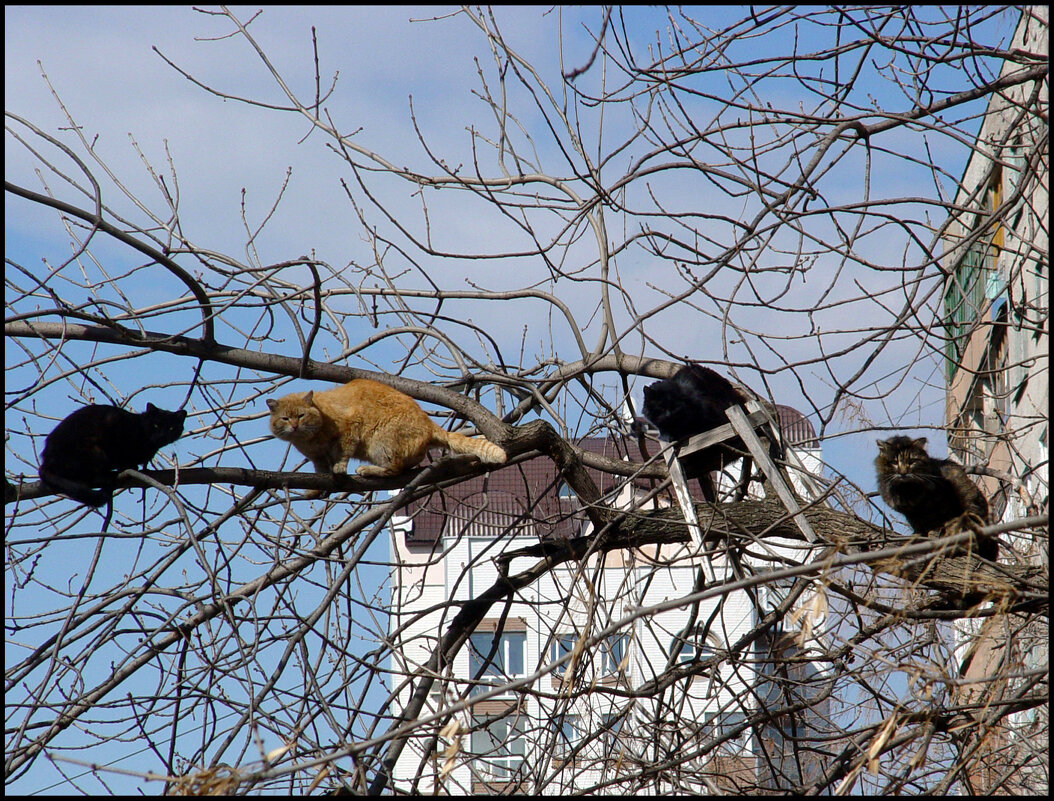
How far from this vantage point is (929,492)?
17.3 ft

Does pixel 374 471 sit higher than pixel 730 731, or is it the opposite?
pixel 374 471

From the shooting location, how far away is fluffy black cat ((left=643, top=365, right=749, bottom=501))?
537 centimetres

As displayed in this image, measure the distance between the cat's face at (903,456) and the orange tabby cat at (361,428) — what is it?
8.17 ft

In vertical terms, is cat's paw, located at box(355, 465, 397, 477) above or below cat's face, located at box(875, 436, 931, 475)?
above

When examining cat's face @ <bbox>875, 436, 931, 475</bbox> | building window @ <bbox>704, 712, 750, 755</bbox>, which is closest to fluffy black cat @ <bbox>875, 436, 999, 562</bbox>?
cat's face @ <bbox>875, 436, 931, 475</bbox>

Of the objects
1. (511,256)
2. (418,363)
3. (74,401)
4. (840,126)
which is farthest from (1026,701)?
(74,401)

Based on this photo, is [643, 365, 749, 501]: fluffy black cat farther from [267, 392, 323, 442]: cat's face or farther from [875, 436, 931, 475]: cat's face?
[267, 392, 323, 442]: cat's face

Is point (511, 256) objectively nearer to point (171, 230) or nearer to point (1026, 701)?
point (171, 230)

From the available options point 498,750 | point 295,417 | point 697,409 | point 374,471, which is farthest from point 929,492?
point 295,417

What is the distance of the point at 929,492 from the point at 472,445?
2462 millimetres

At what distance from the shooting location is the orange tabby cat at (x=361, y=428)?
5.05 meters

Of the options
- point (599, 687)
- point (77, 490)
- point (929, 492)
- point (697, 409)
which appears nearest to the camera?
point (599, 687)

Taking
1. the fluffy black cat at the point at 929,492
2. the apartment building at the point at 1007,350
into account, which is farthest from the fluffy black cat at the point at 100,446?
the fluffy black cat at the point at 929,492

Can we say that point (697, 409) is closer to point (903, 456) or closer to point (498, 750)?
point (903, 456)
